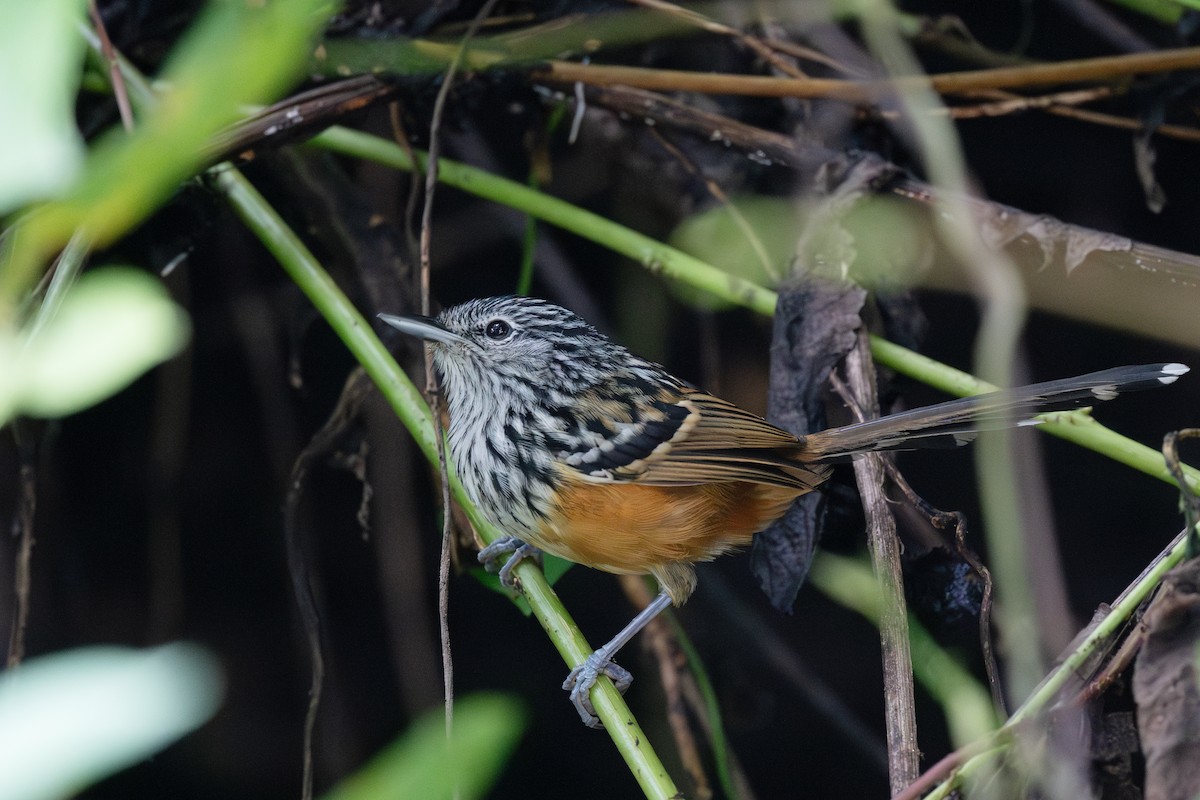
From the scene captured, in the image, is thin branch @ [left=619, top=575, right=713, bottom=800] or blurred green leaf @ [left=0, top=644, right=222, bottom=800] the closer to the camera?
blurred green leaf @ [left=0, top=644, right=222, bottom=800]

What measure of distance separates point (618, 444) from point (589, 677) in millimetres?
678

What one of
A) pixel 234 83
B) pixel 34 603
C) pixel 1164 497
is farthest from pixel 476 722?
pixel 1164 497

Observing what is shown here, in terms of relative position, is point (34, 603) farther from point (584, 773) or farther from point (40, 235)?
point (40, 235)

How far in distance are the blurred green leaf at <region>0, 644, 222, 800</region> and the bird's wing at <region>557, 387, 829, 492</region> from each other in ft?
6.05

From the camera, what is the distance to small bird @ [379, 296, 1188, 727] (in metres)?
2.30

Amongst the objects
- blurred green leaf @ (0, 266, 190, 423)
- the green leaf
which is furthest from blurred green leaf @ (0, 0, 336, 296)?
blurred green leaf @ (0, 266, 190, 423)

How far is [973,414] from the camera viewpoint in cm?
225

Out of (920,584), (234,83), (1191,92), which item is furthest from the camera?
(1191,92)

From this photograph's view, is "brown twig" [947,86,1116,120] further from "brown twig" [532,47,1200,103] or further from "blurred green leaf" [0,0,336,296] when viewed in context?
"blurred green leaf" [0,0,336,296]

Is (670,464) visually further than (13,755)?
Yes

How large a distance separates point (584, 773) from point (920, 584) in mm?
1616

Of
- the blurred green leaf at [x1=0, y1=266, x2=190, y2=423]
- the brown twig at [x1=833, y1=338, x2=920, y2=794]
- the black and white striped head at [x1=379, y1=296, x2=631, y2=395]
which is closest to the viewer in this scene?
the blurred green leaf at [x1=0, y1=266, x2=190, y2=423]

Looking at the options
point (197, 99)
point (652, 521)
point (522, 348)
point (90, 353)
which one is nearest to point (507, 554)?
point (652, 521)

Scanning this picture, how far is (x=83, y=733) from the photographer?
53 centimetres
